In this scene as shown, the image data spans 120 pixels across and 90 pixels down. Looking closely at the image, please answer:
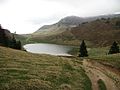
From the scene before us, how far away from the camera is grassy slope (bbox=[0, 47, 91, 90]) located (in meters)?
38.6

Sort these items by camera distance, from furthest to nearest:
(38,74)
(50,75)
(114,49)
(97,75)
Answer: (114,49) → (97,75) → (50,75) → (38,74)

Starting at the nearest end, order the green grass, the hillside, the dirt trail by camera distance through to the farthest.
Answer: the hillside < the green grass < the dirt trail

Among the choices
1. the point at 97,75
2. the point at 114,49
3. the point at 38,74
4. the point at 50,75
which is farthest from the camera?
the point at 114,49

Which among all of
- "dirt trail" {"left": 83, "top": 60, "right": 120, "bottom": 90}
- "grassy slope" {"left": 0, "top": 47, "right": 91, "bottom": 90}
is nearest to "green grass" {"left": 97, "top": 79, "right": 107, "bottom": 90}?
"dirt trail" {"left": 83, "top": 60, "right": 120, "bottom": 90}

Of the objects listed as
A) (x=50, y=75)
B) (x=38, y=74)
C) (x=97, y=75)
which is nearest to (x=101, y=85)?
(x=97, y=75)

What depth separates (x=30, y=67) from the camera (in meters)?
47.3

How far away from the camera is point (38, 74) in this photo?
43594 mm

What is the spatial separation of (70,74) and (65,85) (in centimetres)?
628

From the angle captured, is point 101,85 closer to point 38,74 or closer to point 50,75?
point 50,75

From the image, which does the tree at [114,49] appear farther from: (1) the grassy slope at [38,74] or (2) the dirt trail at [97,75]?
(1) the grassy slope at [38,74]

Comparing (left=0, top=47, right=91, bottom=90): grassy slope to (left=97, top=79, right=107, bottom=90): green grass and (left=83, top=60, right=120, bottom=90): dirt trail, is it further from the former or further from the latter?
(left=97, top=79, right=107, bottom=90): green grass

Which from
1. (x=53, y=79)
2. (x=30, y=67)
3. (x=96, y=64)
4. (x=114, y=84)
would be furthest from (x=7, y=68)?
(x=96, y=64)

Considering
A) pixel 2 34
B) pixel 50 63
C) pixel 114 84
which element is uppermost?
pixel 2 34

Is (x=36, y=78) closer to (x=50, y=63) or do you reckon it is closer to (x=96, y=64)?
(x=50, y=63)
